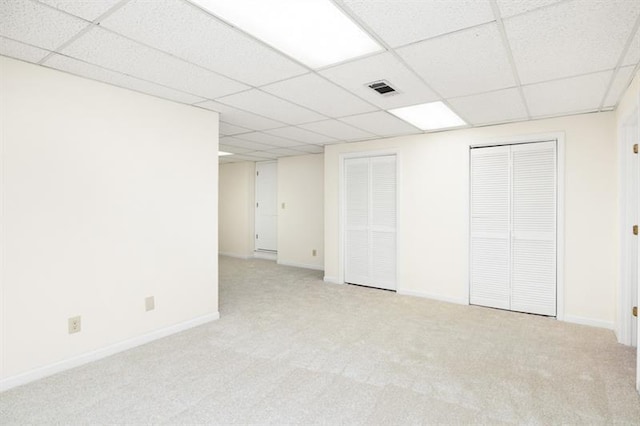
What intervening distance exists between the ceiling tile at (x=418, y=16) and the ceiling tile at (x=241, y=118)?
201 cm

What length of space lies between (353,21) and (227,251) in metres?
7.25

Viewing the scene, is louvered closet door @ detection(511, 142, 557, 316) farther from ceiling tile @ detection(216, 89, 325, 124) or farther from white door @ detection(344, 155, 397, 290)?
ceiling tile @ detection(216, 89, 325, 124)

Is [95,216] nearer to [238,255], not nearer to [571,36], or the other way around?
[571,36]

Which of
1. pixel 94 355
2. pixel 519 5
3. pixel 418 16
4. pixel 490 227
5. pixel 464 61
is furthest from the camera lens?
pixel 490 227

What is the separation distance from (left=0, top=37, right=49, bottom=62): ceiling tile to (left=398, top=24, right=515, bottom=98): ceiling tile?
235 centimetres

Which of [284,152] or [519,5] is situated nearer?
[519,5]

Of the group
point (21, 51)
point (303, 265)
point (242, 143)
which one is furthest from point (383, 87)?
point (303, 265)

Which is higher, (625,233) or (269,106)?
(269,106)

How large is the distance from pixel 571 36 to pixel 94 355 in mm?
3998

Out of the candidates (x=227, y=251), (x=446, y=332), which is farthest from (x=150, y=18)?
(x=227, y=251)

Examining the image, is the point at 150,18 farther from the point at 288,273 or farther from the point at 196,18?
the point at 288,273

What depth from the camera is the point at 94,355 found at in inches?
110

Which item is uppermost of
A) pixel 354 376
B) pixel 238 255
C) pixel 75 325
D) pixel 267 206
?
pixel 267 206

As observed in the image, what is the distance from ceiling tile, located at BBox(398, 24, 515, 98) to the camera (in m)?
2.04
